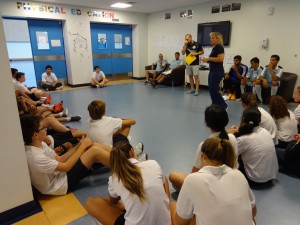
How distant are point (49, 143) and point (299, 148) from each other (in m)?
2.56

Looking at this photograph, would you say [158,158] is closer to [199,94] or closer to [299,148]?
[299,148]

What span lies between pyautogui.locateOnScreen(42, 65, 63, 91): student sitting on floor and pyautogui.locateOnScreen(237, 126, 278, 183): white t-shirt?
6.44 m

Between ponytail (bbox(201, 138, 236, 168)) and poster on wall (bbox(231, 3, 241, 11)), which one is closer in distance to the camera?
ponytail (bbox(201, 138, 236, 168))

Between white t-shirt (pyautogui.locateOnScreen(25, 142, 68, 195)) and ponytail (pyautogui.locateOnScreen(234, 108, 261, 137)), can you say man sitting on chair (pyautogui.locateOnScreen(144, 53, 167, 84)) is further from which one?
white t-shirt (pyautogui.locateOnScreen(25, 142, 68, 195))

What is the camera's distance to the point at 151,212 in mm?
1263

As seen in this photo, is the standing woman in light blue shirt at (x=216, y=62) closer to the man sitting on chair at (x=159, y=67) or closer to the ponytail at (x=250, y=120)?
the ponytail at (x=250, y=120)

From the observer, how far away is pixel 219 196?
103 centimetres

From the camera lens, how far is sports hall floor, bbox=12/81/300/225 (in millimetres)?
1864

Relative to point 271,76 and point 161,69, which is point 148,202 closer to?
point 271,76

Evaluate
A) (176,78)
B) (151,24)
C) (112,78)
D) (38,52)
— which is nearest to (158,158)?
(176,78)

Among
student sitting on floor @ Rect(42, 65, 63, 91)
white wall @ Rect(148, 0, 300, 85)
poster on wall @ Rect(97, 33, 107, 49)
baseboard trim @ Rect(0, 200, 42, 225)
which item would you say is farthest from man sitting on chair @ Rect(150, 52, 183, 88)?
baseboard trim @ Rect(0, 200, 42, 225)

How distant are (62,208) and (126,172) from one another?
3.29ft

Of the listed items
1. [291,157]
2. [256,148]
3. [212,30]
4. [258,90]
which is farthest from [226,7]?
[256,148]

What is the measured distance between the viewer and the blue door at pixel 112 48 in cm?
842
